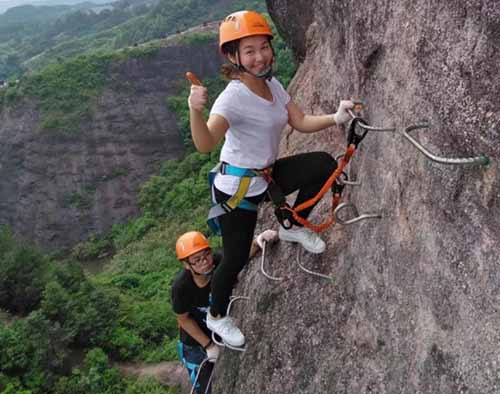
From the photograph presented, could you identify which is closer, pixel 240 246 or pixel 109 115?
pixel 240 246

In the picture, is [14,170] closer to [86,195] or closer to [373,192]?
[86,195]

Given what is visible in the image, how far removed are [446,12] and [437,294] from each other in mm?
1563

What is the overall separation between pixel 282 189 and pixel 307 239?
0.57m

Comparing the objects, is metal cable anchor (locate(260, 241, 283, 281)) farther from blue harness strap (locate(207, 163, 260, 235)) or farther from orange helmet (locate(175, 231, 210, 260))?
blue harness strap (locate(207, 163, 260, 235))

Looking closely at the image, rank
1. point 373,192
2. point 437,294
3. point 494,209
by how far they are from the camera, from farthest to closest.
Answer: point 373,192 → point 437,294 → point 494,209

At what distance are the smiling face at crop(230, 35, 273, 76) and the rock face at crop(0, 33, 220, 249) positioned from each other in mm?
30607

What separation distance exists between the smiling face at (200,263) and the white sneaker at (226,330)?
54 cm

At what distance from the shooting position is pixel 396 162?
11.3ft

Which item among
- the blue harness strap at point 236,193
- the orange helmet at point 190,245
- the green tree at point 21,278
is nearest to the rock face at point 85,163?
the green tree at point 21,278

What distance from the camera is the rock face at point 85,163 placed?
3338 cm

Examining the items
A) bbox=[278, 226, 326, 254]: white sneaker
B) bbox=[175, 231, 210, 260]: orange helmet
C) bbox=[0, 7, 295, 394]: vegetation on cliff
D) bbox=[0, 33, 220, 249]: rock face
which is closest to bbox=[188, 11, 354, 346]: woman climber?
bbox=[278, 226, 326, 254]: white sneaker

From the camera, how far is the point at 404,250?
3.32 meters

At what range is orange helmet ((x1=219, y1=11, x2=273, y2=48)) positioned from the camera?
3.50m

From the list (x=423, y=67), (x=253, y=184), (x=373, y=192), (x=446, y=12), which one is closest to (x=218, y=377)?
(x=253, y=184)
